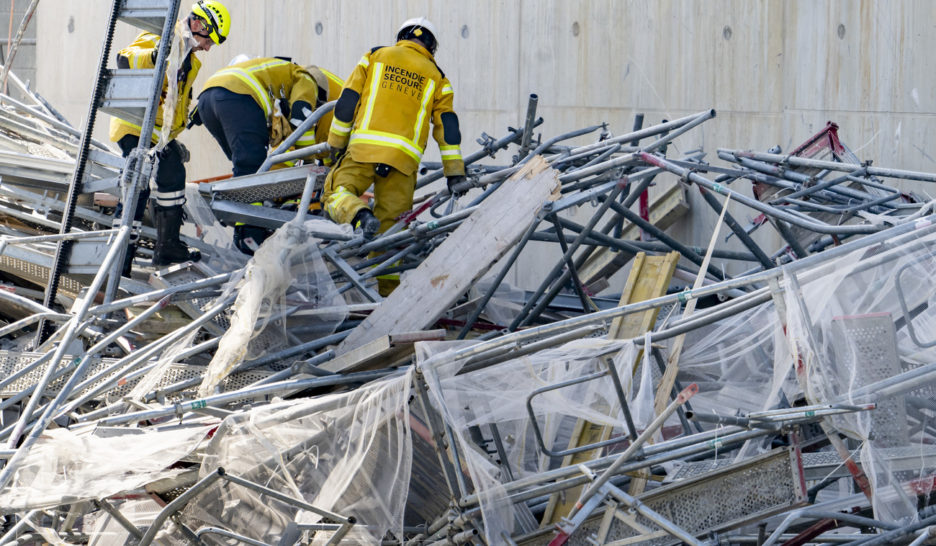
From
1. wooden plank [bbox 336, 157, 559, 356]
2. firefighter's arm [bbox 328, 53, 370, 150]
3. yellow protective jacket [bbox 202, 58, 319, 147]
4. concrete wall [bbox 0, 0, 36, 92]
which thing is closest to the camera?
wooden plank [bbox 336, 157, 559, 356]

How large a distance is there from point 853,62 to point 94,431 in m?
6.59

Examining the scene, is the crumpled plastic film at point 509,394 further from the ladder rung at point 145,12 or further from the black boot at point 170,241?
the ladder rung at point 145,12

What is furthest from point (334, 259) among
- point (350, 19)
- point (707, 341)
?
point (350, 19)

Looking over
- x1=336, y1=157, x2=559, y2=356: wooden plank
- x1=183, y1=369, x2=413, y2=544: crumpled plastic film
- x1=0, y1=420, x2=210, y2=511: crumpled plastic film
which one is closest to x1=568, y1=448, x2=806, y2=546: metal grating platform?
x1=183, y1=369, x2=413, y2=544: crumpled plastic film

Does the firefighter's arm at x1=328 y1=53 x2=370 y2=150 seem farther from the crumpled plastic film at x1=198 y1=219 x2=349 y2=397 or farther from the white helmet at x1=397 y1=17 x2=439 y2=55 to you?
the crumpled plastic film at x1=198 y1=219 x2=349 y2=397

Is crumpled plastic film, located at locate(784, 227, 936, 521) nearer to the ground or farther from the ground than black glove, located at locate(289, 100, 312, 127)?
nearer to the ground

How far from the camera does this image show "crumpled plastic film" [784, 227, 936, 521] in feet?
11.9

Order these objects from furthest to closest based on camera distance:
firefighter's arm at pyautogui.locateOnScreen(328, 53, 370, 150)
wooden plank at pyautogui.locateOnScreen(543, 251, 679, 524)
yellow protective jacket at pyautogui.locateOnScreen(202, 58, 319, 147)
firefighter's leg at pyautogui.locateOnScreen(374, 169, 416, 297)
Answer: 1. yellow protective jacket at pyautogui.locateOnScreen(202, 58, 319, 147)
2. firefighter's leg at pyautogui.locateOnScreen(374, 169, 416, 297)
3. firefighter's arm at pyautogui.locateOnScreen(328, 53, 370, 150)
4. wooden plank at pyautogui.locateOnScreen(543, 251, 679, 524)

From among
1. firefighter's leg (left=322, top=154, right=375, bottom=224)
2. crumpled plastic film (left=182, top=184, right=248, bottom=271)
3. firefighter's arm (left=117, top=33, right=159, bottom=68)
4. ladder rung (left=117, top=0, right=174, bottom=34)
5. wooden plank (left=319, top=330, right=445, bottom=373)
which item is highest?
ladder rung (left=117, top=0, right=174, bottom=34)

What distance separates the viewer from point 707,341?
15.3 feet

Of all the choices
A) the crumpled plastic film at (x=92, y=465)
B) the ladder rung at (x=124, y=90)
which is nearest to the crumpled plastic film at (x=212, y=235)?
the ladder rung at (x=124, y=90)

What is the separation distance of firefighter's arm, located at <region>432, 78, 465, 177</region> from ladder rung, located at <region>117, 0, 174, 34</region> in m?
1.72

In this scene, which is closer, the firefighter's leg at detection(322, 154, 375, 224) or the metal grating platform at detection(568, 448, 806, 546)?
the metal grating platform at detection(568, 448, 806, 546)

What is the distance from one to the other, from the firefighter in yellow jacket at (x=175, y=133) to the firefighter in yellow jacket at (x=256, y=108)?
0.28 metres
